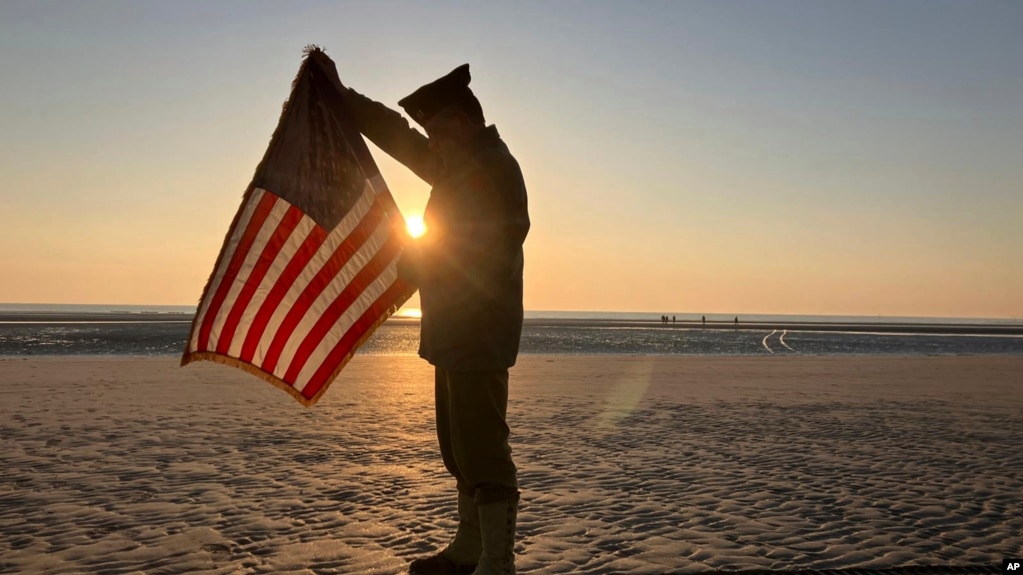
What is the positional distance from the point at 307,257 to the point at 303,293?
0.59 ft

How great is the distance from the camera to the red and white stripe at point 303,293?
3.39m

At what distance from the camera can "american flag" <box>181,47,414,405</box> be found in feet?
11.0

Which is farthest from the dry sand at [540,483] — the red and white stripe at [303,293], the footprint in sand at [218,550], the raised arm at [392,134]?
the raised arm at [392,134]

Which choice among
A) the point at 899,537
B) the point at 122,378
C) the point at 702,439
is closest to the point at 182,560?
the point at 899,537

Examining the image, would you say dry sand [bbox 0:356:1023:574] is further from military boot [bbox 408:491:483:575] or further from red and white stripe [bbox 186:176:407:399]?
red and white stripe [bbox 186:176:407:399]

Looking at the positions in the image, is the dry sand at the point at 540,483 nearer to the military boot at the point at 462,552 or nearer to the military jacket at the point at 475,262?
the military boot at the point at 462,552

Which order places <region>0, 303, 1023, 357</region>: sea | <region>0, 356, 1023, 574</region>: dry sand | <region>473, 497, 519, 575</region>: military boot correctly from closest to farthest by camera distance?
<region>473, 497, 519, 575</region>: military boot < <region>0, 356, 1023, 574</region>: dry sand < <region>0, 303, 1023, 357</region>: sea

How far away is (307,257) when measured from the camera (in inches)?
138

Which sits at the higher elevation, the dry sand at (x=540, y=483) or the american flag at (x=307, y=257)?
the american flag at (x=307, y=257)

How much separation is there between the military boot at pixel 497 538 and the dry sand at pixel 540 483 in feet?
1.66

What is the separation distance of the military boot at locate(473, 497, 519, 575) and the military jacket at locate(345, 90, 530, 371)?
0.56 m

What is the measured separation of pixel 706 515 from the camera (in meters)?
4.30

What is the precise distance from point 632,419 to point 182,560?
6.12 metres

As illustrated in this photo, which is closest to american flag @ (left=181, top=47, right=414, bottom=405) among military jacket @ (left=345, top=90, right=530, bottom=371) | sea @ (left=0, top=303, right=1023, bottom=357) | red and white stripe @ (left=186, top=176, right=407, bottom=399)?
red and white stripe @ (left=186, top=176, right=407, bottom=399)
